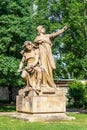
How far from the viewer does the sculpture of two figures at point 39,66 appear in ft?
61.2

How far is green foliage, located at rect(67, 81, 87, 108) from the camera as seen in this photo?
1442 inches

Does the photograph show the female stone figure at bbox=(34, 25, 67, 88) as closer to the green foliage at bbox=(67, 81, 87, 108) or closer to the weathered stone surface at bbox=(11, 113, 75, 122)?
the weathered stone surface at bbox=(11, 113, 75, 122)

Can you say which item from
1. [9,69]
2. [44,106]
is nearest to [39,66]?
[44,106]

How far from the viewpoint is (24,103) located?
19.0m

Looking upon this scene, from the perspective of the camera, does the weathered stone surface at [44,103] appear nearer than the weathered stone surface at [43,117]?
No

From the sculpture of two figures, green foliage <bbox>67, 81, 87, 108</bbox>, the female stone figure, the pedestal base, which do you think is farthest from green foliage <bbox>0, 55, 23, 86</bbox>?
green foliage <bbox>67, 81, 87, 108</bbox>

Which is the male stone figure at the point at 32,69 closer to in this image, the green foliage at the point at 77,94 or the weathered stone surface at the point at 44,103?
the weathered stone surface at the point at 44,103

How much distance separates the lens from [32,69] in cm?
1875

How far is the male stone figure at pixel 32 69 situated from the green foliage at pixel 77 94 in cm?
1784

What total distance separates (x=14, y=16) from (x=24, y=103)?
10075 mm

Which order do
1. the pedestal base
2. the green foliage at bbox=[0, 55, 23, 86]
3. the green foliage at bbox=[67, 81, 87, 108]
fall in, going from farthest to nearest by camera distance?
the green foliage at bbox=[67, 81, 87, 108], the green foliage at bbox=[0, 55, 23, 86], the pedestal base

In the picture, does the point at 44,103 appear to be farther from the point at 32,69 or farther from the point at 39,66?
the point at 39,66

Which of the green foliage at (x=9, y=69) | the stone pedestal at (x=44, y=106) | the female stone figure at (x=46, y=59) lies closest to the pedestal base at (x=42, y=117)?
the stone pedestal at (x=44, y=106)

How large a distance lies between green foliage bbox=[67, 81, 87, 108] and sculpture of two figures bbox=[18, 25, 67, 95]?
17.7 m
